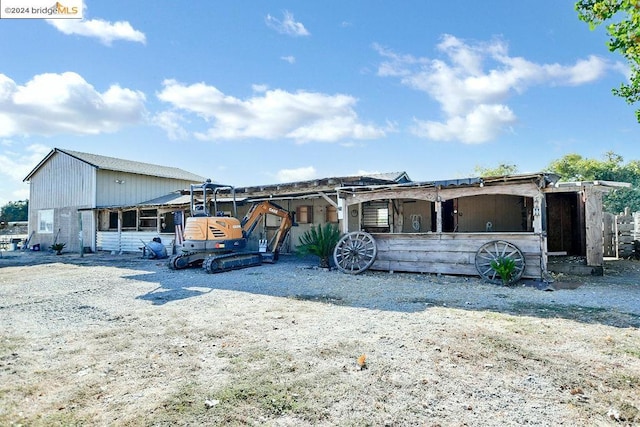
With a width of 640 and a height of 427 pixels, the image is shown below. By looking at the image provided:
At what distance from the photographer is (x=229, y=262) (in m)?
10.4

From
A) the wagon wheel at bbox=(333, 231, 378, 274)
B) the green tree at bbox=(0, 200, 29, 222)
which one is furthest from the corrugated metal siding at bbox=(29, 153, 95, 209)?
the green tree at bbox=(0, 200, 29, 222)

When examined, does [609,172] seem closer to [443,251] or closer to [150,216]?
[443,251]

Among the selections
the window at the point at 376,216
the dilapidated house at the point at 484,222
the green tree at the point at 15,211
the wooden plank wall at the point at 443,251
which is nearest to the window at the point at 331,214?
the window at the point at 376,216

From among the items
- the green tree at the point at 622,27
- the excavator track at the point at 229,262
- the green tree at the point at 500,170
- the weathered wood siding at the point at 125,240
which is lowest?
the excavator track at the point at 229,262

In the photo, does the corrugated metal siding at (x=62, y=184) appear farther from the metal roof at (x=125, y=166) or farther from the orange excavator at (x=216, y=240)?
the orange excavator at (x=216, y=240)

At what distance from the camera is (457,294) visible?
6.85m

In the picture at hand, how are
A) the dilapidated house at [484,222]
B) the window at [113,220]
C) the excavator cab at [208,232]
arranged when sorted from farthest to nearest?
1. the window at [113,220]
2. the excavator cab at [208,232]
3. the dilapidated house at [484,222]

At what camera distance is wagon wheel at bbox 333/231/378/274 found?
955cm

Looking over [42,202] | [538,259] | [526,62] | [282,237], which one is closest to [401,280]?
[538,259]

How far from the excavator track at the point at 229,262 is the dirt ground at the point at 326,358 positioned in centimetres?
273

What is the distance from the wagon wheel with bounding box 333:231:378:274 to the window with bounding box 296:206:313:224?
4.50 meters

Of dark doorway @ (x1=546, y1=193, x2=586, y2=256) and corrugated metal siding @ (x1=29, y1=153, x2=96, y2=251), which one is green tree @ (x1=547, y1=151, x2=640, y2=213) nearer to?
dark doorway @ (x1=546, y1=193, x2=586, y2=256)

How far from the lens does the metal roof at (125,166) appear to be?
64.3ft

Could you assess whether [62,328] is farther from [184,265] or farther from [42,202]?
[42,202]
